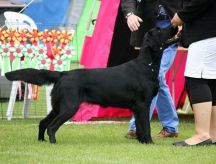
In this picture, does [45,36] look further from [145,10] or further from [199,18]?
[199,18]

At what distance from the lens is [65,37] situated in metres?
6.62

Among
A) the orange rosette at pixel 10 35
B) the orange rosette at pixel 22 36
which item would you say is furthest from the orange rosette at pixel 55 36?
the orange rosette at pixel 10 35

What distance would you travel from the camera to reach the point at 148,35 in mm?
4945

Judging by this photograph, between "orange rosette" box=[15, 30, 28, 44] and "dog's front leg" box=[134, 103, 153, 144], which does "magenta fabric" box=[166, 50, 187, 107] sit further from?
"dog's front leg" box=[134, 103, 153, 144]

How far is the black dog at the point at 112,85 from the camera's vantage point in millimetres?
4805

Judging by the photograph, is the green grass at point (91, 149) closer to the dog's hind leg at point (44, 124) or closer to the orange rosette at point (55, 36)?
the dog's hind leg at point (44, 124)

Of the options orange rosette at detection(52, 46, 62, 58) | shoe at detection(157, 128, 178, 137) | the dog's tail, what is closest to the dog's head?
the dog's tail

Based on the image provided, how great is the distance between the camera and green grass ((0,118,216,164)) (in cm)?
401

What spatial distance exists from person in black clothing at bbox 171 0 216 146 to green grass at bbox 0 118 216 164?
0.60ft

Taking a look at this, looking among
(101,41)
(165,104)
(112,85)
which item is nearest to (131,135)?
(165,104)

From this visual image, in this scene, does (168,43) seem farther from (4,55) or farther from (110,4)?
(4,55)

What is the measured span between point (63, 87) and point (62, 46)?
1894 millimetres

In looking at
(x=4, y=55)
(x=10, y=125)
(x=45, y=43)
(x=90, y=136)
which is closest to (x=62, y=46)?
(x=45, y=43)

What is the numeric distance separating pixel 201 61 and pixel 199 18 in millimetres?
332
